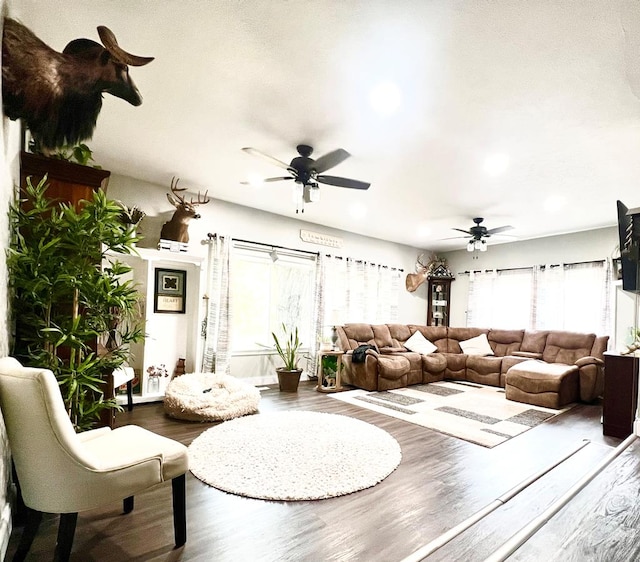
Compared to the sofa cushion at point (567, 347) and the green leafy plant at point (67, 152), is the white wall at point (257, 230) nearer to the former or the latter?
the green leafy plant at point (67, 152)

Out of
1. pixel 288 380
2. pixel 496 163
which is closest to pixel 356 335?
pixel 288 380

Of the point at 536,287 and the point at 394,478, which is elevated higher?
the point at 536,287

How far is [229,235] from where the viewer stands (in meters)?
5.35

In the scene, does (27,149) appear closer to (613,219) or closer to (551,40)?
(551,40)

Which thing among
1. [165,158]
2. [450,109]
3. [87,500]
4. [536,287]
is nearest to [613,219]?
[536,287]

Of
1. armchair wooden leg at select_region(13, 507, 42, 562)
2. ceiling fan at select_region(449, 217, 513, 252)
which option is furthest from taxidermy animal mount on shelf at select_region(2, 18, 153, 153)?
ceiling fan at select_region(449, 217, 513, 252)

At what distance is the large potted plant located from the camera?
5320 mm

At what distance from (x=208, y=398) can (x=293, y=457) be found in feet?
4.79

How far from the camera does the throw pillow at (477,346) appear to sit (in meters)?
6.76

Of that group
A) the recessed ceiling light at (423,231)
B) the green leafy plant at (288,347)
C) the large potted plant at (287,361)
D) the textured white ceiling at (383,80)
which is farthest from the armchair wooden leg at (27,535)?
the recessed ceiling light at (423,231)

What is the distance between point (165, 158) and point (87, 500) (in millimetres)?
3222

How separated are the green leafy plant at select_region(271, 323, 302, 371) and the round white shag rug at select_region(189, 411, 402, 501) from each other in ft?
5.26

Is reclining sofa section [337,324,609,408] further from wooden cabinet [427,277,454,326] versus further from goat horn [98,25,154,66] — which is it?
goat horn [98,25,154,66]

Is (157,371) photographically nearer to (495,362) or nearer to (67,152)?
(67,152)
